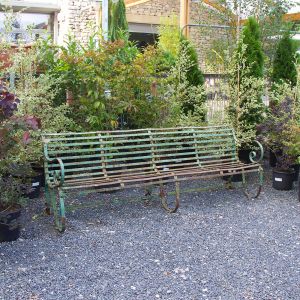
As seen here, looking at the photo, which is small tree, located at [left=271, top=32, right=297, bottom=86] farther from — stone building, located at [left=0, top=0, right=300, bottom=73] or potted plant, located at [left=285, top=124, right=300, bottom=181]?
potted plant, located at [left=285, top=124, right=300, bottom=181]

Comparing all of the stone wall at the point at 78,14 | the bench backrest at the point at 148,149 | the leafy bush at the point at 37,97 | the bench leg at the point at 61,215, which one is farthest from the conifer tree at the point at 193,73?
the stone wall at the point at 78,14

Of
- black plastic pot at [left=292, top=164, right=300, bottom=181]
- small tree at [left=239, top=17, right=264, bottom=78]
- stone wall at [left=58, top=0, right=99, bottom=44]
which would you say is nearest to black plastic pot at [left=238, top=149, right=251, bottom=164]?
black plastic pot at [left=292, top=164, right=300, bottom=181]

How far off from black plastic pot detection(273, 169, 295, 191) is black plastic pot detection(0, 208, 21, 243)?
150 inches

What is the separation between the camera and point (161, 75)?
722cm

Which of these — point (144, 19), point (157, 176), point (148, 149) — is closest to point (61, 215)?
point (157, 176)

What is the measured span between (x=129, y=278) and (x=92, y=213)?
1.87 metres

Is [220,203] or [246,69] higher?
[246,69]

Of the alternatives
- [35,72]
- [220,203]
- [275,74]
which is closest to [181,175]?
[220,203]

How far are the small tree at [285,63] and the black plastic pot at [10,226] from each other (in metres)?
6.04

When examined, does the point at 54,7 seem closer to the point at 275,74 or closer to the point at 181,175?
the point at 275,74

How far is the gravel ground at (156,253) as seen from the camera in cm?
357

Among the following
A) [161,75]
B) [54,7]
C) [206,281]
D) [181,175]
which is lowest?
[206,281]

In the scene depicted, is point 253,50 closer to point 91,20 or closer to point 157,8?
point 91,20

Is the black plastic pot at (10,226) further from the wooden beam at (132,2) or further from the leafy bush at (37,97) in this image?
the wooden beam at (132,2)
